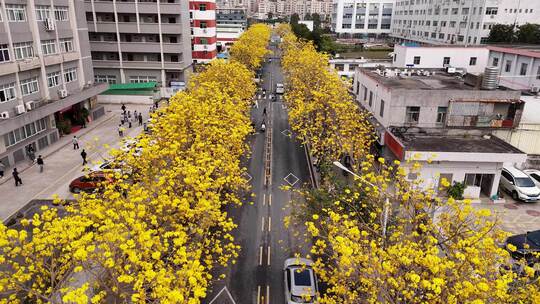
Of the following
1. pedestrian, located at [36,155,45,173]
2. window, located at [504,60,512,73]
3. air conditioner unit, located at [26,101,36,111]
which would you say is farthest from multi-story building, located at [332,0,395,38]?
pedestrian, located at [36,155,45,173]

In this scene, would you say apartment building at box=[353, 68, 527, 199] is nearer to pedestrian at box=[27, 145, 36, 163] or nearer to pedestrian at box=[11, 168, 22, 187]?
pedestrian at box=[11, 168, 22, 187]

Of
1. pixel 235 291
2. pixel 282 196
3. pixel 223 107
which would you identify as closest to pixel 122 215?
pixel 235 291

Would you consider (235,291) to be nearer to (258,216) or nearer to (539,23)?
(258,216)

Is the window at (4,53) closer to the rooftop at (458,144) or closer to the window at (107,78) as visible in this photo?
the window at (107,78)

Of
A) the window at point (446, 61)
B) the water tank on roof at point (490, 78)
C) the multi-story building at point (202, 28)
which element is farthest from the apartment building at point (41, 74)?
the window at point (446, 61)

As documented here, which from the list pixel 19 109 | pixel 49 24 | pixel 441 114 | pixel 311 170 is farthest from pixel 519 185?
pixel 49 24

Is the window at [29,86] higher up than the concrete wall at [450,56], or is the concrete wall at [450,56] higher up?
the concrete wall at [450,56]
